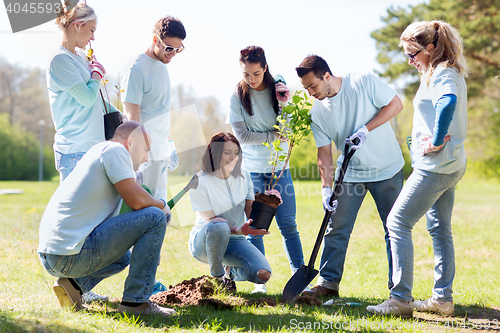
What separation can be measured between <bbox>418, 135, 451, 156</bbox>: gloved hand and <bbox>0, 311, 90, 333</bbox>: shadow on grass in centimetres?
228

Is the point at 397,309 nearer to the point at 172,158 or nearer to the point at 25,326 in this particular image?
the point at 172,158

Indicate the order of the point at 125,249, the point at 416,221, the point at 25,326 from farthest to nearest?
the point at 416,221 → the point at 125,249 → the point at 25,326

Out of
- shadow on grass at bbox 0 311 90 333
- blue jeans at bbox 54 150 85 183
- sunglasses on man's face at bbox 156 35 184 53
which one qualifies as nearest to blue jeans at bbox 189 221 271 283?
blue jeans at bbox 54 150 85 183

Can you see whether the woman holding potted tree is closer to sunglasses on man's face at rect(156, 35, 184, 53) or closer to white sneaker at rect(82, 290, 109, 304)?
sunglasses on man's face at rect(156, 35, 184, 53)

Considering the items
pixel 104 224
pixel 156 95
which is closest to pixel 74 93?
pixel 156 95

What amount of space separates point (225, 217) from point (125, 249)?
996 mm

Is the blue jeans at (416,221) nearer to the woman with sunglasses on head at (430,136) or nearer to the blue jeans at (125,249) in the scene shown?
the woman with sunglasses on head at (430,136)

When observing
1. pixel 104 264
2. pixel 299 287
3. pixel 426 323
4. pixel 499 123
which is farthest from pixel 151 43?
pixel 499 123

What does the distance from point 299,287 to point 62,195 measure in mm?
1779

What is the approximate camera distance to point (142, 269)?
8.45 ft

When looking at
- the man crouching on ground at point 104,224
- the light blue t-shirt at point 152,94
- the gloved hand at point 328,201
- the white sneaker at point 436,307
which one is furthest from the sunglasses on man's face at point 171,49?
the white sneaker at point 436,307

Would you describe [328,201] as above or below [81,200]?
below

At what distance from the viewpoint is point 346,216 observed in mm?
3377

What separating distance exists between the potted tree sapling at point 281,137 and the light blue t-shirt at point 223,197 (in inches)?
8.3
